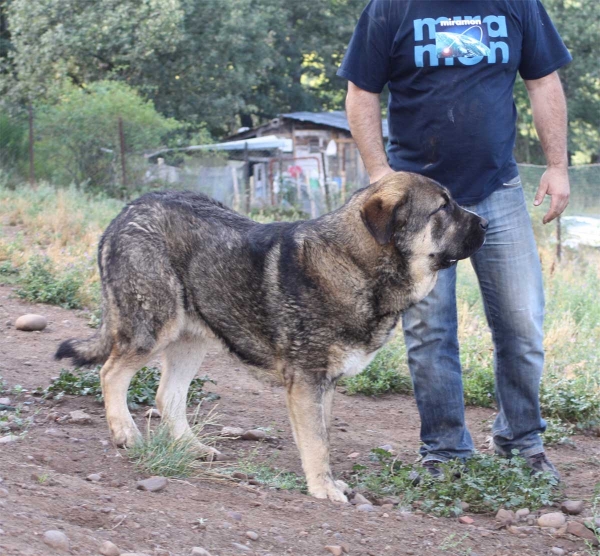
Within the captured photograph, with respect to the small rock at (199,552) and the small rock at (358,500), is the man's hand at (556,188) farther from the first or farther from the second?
the small rock at (199,552)

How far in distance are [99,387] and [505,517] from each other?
2.67 m

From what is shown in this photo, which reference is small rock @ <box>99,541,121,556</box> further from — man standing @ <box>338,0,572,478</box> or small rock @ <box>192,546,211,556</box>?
man standing @ <box>338,0,572,478</box>

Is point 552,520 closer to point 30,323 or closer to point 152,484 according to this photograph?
point 152,484

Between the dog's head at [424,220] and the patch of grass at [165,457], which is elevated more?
the dog's head at [424,220]

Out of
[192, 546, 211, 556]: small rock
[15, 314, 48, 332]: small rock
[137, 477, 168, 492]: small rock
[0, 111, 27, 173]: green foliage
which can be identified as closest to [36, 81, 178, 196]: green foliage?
[0, 111, 27, 173]: green foliage

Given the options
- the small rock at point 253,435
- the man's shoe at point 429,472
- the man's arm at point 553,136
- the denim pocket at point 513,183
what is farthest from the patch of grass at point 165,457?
the man's arm at point 553,136

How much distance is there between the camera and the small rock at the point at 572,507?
4207 millimetres

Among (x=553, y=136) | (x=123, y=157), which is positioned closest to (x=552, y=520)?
(x=553, y=136)

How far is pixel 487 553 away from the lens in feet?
12.0

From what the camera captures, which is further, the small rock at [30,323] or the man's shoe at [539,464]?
the small rock at [30,323]

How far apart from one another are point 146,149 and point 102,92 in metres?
2.62

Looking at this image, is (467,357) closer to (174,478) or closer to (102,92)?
(174,478)

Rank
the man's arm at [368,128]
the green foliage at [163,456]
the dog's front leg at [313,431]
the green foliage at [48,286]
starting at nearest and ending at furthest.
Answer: the green foliage at [163,456] → the dog's front leg at [313,431] → the man's arm at [368,128] → the green foliage at [48,286]

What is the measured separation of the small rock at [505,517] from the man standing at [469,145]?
545 mm
